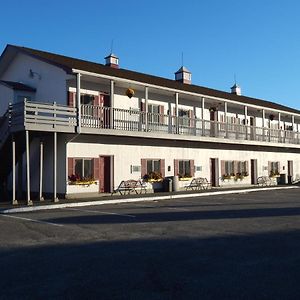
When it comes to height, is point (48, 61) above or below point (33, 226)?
above

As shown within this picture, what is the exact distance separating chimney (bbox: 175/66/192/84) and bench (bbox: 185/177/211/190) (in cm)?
1166

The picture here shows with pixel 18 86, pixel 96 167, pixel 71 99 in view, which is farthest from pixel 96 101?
pixel 18 86

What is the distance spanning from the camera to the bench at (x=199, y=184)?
27984 millimetres

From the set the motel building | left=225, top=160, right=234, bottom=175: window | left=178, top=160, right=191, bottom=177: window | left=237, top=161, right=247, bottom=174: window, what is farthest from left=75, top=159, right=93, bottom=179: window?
left=237, top=161, right=247, bottom=174: window

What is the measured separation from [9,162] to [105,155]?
184 inches

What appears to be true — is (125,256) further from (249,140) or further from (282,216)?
(249,140)

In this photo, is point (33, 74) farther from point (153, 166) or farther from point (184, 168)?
point (184, 168)

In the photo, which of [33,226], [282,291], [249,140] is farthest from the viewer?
[249,140]

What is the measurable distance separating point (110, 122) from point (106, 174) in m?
2.77

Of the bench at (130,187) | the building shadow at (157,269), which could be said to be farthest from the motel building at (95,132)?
the building shadow at (157,269)

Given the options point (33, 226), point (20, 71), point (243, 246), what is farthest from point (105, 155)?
point (243, 246)

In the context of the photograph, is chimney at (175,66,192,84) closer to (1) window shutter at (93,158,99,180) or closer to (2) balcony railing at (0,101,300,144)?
(2) balcony railing at (0,101,300,144)

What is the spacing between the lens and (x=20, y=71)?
25359 mm

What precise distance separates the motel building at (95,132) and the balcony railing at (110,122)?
0.05m
